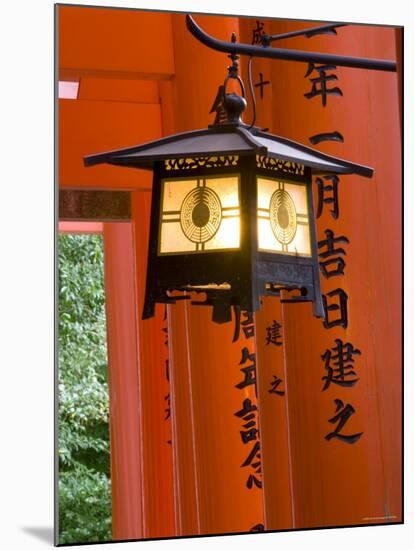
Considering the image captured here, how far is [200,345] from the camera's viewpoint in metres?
5.45

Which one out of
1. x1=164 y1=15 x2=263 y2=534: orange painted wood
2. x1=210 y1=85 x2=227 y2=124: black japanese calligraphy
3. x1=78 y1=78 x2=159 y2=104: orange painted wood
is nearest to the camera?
x1=210 y1=85 x2=227 y2=124: black japanese calligraphy

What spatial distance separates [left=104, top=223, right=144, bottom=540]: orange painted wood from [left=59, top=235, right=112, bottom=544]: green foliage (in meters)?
0.07

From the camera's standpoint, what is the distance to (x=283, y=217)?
353 centimetres

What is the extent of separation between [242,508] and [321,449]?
661mm

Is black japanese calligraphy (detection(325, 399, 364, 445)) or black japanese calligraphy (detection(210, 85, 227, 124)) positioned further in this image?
black japanese calligraphy (detection(325, 399, 364, 445))

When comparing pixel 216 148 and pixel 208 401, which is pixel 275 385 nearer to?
pixel 208 401

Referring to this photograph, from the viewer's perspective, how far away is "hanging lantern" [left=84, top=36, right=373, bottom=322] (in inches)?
133

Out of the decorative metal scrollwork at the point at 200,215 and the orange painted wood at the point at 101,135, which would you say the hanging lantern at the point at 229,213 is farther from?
the orange painted wood at the point at 101,135

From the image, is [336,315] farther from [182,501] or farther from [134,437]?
[134,437]

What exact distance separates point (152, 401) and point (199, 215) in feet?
10.3

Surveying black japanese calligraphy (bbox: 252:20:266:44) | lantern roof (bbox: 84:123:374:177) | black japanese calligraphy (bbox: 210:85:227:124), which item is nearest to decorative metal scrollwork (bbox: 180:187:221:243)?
lantern roof (bbox: 84:123:374:177)

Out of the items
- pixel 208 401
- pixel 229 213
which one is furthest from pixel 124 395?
pixel 229 213

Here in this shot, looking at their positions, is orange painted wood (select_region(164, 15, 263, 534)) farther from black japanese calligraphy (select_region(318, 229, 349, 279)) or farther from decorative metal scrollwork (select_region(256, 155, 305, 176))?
decorative metal scrollwork (select_region(256, 155, 305, 176))

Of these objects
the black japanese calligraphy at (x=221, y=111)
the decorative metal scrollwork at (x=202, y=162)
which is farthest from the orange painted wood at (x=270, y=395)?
the decorative metal scrollwork at (x=202, y=162)
